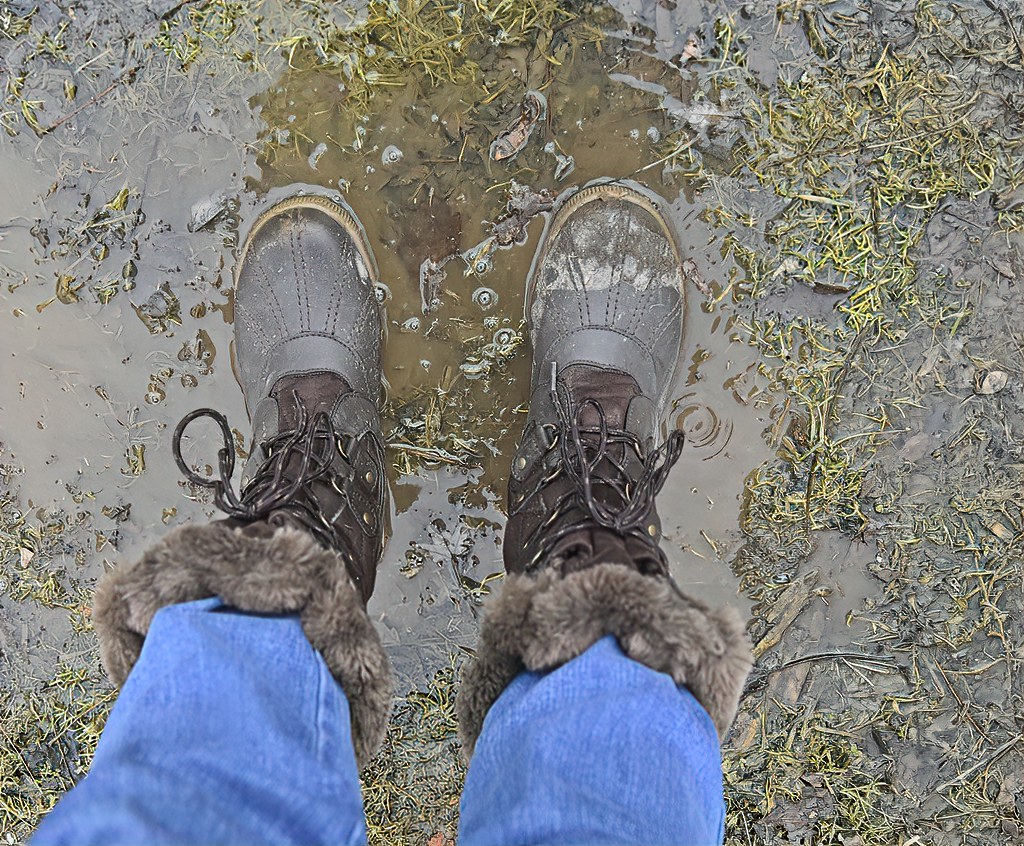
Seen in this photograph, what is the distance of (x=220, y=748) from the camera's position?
2.99ft

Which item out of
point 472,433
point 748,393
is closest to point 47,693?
point 472,433

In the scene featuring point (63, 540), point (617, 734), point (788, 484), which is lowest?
point (617, 734)

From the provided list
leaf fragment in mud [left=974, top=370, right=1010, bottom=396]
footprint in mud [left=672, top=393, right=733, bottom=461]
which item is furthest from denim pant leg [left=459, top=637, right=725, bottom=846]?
leaf fragment in mud [left=974, top=370, right=1010, bottom=396]

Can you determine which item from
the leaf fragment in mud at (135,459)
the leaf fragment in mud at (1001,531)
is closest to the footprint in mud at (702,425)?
the leaf fragment in mud at (1001,531)

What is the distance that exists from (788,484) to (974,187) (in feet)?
2.91

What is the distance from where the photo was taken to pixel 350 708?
114 cm

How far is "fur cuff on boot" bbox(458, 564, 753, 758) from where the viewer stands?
1.04 metres

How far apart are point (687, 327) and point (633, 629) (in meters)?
1.01

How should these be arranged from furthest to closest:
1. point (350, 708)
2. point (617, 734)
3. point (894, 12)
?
point (894, 12) < point (350, 708) < point (617, 734)

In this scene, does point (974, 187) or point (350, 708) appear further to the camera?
point (974, 187)

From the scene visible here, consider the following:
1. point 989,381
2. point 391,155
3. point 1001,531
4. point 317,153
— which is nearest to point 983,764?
point 1001,531

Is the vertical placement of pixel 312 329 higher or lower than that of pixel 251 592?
higher

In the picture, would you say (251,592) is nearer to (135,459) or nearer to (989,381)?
(135,459)

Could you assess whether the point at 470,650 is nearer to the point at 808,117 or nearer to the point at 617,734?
the point at 617,734
